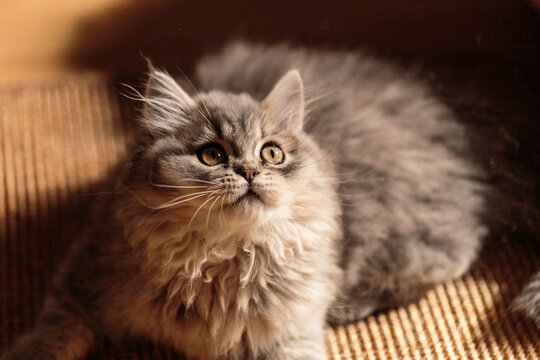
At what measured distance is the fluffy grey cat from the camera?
1.10 m

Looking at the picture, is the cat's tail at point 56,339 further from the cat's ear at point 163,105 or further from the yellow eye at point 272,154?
the yellow eye at point 272,154

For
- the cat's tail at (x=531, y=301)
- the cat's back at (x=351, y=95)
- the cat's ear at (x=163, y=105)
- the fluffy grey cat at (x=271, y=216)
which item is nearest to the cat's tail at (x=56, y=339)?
the fluffy grey cat at (x=271, y=216)

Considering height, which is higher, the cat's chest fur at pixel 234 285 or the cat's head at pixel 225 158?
the cat's head at pixel 225 158

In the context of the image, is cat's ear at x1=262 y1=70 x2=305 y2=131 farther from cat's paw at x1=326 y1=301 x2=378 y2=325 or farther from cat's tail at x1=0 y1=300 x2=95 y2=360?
cat's tail at x1=0 y1=300 x2=95 y2=360

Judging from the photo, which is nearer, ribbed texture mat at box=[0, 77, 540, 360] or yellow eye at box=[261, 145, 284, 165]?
yellow eye at box=[261, 145, 284, 165]

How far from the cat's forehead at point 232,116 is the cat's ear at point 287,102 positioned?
0.04 metres

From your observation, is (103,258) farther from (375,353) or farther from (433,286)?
(433,286)

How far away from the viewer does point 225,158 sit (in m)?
1.09

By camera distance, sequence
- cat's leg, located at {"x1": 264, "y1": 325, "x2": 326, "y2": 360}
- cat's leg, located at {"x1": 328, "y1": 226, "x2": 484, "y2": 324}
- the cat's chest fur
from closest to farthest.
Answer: the cat's chest fur, cat's leg, located at {"x1": 264, "y1": 325, "x2": 326, "y2": 360}, cat's leg, located at {"x1": 328, "y1": 226, "x2": 484, "y2": 324}

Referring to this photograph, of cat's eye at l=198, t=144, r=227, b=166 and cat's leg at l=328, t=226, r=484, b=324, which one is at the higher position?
cat's eye at l=198, t=144, r=227, b=166

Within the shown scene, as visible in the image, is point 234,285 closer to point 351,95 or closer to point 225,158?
point 225,158

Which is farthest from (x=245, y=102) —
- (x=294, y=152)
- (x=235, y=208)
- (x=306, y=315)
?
(x=306, y=315)

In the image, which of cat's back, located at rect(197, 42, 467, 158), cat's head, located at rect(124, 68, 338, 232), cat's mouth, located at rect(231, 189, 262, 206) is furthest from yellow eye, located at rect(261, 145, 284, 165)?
cat's back, located at rect(197, 42, 467, 158)

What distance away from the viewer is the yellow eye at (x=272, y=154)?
44.4 inches
